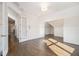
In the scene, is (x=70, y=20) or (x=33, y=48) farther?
(x=70, y=20)

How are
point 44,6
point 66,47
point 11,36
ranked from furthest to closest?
1. point 66,47
2. point 11,36
3. point 44,6

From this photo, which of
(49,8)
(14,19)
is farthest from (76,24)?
(14,19)

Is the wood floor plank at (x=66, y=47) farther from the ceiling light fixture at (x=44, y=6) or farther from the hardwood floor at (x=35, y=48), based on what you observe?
the ceiling light fixture at (x=44, y=6)

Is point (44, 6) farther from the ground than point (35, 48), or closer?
farther from the ground

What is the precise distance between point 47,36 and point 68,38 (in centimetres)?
65

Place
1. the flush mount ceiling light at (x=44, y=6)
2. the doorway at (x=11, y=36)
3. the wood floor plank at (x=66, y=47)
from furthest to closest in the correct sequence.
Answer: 1. the wood floor plank at (x=66, y=47)
2. the doorway at (x=11, y=36)
3. the flush mount ceiling light at (x=44, y=6)

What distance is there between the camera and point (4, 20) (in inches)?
81.4

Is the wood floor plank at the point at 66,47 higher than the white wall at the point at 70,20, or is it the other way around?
the white wall at the point at 70,20

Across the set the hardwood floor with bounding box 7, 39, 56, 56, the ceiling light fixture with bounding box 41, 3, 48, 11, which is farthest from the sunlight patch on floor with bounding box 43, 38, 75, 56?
the ceiling light fixture with bounding box 41, 3, 48, 11

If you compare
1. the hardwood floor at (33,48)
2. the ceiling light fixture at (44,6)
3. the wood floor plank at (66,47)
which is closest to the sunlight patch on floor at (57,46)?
the wood floor plank at (66,47)

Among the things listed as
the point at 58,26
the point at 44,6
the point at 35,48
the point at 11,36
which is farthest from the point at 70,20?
the point at 11,36

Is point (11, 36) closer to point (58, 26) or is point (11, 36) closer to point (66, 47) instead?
point (58, 26)

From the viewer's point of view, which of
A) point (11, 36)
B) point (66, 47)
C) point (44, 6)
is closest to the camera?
point (44, 6)

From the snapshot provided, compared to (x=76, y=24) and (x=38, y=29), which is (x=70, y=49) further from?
(x=38, y=29)
